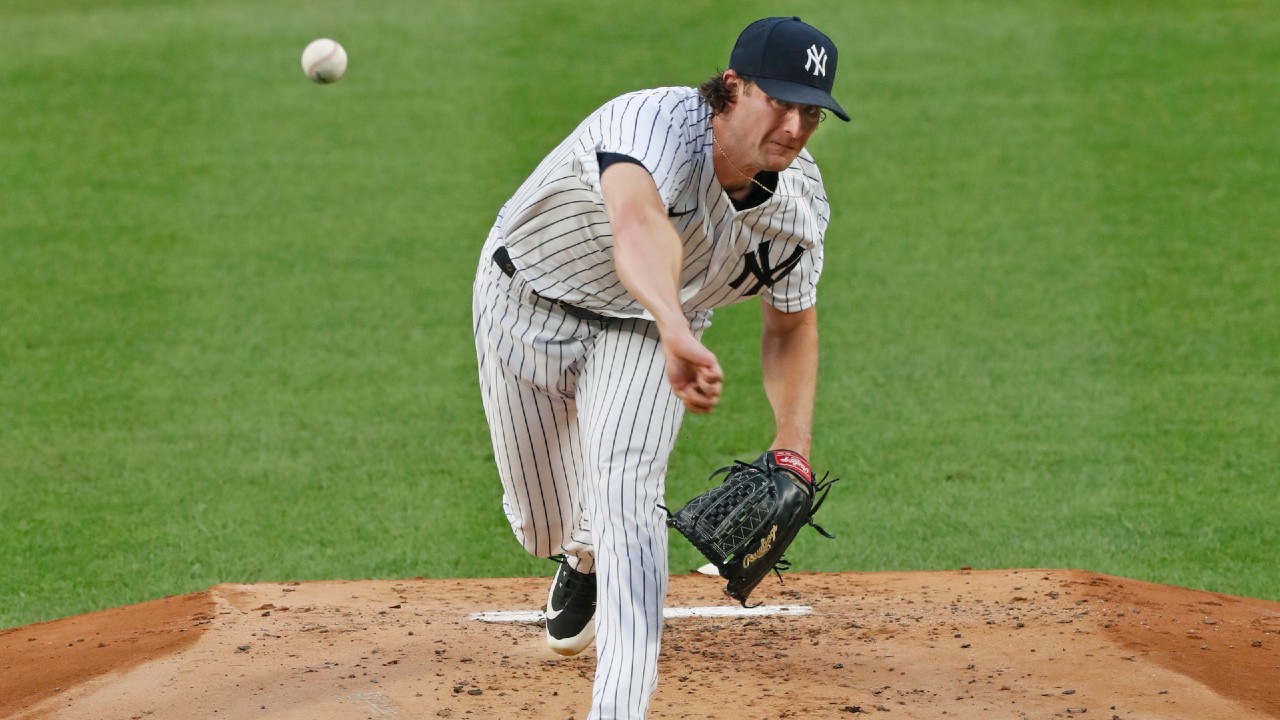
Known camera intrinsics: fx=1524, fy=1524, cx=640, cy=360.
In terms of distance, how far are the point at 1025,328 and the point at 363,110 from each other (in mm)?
6078

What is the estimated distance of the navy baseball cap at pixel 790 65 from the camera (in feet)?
11.5

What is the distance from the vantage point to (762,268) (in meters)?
3.93

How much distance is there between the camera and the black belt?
12.8 ft

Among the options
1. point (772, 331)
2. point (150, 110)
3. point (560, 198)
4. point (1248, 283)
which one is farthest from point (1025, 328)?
point (150, 110)

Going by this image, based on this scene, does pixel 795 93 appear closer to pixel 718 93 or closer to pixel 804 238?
pixel 718 93

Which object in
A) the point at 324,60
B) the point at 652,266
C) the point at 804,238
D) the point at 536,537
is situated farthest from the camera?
the point at 324,60

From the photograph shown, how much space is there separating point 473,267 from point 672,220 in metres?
6.24

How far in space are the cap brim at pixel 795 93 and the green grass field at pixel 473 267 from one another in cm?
302

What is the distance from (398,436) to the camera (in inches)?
294

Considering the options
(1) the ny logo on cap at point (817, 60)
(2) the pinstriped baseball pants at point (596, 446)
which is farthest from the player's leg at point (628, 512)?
(1) the ny logo on cap at point (817, 60)

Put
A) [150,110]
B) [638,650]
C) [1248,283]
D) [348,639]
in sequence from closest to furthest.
A: 1. [638,650]
2. [348,639]
3. [1248,283]
4. [150,110]

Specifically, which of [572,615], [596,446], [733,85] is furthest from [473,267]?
[733,85]

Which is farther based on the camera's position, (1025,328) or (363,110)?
(363,110)

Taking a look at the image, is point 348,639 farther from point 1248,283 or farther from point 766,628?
point 1248,283
